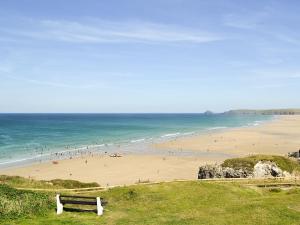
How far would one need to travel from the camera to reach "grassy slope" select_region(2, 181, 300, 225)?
22.7 meters

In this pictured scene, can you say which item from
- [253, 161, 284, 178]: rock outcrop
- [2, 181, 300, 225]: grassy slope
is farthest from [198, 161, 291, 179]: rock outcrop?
[2, 181, 300, 225]: grassy slope

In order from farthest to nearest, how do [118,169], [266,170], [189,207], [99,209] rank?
[118,169], [266,170], [189,207], [99,209]

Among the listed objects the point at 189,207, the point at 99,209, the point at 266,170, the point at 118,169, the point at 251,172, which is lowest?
the point at 118,169

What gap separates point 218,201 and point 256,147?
248 feet

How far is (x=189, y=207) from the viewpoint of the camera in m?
25.8

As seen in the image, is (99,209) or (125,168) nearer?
(99,209)

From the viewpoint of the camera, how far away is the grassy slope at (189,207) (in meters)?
22.7

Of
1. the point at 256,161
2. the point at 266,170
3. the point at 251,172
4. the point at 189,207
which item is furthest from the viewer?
the point at 256,161

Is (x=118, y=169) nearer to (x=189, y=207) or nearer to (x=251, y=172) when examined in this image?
(x=251, y=172)

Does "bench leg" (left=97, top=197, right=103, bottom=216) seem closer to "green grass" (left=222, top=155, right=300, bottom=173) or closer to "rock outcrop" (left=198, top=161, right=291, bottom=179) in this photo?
"rock outcrop" (left=198, top=161, right=291, bottom=179)

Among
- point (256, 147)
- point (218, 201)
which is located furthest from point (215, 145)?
point (218, 201)

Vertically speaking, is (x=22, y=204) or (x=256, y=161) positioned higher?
(x=22, y=204)

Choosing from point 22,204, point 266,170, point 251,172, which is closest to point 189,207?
point 22,204

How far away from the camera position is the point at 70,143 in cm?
11269
